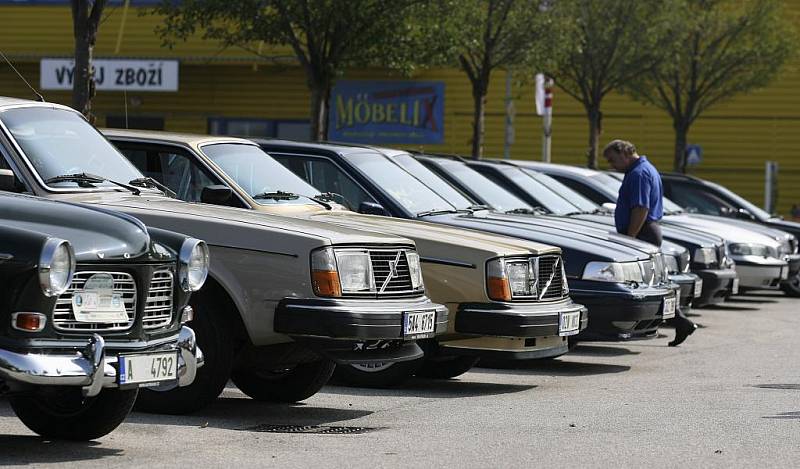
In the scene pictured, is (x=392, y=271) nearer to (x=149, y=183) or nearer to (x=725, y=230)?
(x=149, y=183)

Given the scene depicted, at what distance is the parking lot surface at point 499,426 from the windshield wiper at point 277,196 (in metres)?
1.27

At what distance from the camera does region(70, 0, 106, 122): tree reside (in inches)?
551

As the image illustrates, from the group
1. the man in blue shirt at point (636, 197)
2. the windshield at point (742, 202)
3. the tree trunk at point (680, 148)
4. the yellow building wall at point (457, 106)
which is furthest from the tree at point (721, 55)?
the man in blue shirt at point (636, 197)

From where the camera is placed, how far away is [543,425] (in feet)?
27.7

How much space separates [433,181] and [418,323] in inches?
166

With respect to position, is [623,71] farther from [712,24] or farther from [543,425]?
[543,425]

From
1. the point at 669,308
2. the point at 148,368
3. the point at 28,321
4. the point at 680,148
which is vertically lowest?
the point at 669,308

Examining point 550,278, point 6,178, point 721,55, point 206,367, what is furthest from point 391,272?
point 721,55

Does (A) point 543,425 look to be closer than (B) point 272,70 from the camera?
Yes

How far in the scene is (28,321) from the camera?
633 cm

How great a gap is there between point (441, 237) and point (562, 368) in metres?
2.58

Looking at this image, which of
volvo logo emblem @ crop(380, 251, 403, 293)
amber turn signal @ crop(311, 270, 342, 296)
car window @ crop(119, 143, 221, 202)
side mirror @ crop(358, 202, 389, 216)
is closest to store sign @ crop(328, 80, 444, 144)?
side mirror @ crop(358, 202, 389, 216)

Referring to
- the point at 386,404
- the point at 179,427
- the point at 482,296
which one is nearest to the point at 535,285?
the point at 482,296

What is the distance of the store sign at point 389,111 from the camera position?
37094 millimetres
